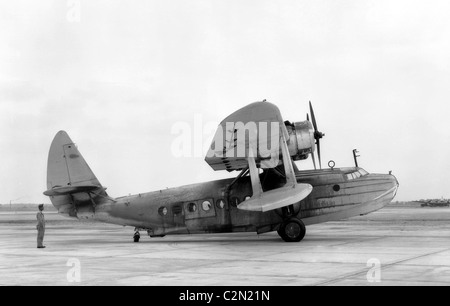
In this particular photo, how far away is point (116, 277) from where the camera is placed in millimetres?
12773

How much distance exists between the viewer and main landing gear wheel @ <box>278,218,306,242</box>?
22750mm

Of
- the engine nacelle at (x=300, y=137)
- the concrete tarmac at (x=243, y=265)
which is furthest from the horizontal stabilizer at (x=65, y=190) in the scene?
the engine nacelle at (x=300, y=137)

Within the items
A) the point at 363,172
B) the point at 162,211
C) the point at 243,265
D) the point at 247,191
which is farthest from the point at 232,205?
the point at 243,265

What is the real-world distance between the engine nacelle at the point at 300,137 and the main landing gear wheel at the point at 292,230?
2.98m

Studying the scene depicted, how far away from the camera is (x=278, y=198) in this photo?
841 inches

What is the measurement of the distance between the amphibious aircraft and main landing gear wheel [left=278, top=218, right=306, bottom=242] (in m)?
0.04

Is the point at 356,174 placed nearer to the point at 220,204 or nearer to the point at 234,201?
the point at 234,201

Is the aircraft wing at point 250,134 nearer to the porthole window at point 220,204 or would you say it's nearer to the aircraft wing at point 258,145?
the aircraft wing at point 258,145

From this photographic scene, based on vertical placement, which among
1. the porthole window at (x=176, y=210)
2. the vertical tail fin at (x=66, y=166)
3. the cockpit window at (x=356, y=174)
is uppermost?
the vertical tail fin at (x=66, y=166)

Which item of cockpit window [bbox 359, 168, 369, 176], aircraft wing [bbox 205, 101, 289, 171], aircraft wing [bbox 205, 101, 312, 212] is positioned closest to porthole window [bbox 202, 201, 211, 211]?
aircraft wing [bbox 205, 101, 312, 212]

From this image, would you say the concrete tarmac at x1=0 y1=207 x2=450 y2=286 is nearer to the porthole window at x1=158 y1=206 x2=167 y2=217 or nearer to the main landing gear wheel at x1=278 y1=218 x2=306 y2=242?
the main landing gear wheel at x1=278 y1=218 x2=306 y2=242

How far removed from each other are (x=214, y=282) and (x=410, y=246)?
10.8m

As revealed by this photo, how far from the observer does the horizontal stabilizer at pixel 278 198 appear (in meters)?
21.2
